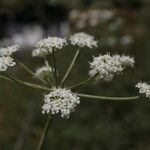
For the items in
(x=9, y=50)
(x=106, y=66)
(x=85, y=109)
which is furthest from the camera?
(x=85, y=109)

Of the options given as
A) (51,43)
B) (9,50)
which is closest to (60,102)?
(51,43)

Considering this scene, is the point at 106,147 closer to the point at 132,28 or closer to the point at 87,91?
the point at 87,91

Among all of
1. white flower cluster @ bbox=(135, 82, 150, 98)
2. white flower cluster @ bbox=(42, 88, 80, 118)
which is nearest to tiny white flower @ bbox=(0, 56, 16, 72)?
white flower cluster @ bbox=(42, 88, 80, 118)

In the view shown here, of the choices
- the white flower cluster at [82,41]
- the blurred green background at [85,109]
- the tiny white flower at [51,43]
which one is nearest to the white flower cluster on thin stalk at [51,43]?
the tiny white flower at [51,43]

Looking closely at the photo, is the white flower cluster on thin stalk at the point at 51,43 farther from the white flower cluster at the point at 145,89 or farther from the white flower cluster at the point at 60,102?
the white flower cluster at the point at 145,89

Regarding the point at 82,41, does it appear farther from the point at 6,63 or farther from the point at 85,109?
the point at 85,109
